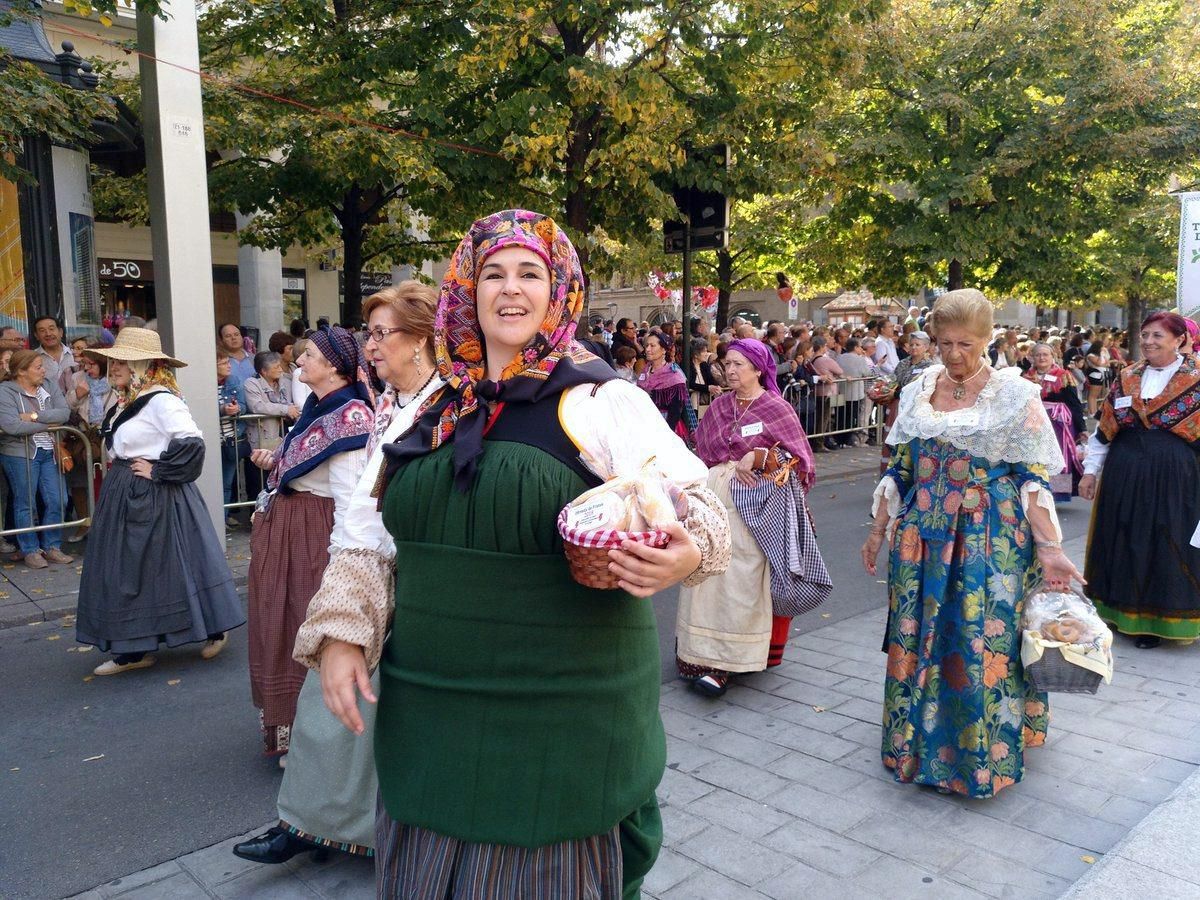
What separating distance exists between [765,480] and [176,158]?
5.59 metres

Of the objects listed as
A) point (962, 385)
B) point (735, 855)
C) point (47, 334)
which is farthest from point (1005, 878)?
point (47, 334)

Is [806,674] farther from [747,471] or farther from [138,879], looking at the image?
[138,879]

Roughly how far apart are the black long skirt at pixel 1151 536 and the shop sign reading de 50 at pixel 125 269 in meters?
18.9

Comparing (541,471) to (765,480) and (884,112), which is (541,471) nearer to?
(765,480)

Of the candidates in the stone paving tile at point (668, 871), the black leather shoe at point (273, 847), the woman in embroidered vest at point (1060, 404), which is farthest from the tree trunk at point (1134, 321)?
the black leather shoe at point (273, 847)

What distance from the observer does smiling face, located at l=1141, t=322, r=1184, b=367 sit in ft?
18.4

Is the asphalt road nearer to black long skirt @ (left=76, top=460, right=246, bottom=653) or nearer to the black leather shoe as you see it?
black long skirt @ (left=76, top=460, right=246, bottom=653)

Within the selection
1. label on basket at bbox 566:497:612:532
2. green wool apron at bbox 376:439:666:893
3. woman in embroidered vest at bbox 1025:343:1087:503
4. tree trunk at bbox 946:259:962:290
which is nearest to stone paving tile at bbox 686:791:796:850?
green wool apron at bbox 376:439:666:893

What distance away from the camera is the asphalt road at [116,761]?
3672 millimetres

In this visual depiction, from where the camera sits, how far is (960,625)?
3.91m

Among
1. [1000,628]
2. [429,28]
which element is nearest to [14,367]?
[429,28]

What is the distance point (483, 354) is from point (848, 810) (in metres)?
2.71

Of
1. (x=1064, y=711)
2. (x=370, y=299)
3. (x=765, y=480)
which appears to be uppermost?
(x=370, y=299)

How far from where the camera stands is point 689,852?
11.5 ft
